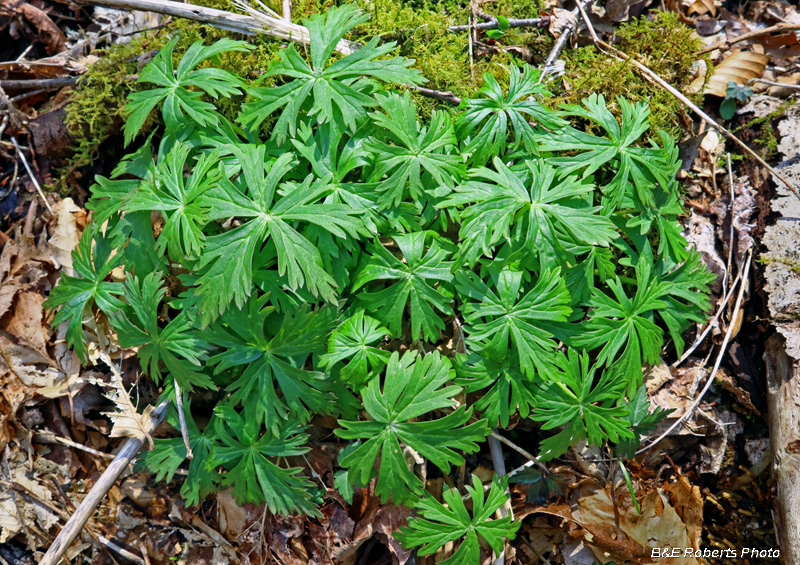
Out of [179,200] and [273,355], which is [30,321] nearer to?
[179,200]

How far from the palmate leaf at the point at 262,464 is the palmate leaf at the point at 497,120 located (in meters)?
1.74

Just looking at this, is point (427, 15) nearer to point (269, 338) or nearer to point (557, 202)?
point (557, 202)

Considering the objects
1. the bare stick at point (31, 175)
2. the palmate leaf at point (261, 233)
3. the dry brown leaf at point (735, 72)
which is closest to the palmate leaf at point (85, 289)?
the palmate leaf at point (261, 233)

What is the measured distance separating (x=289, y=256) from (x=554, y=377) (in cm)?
136

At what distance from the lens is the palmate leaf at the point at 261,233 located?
2340 mm

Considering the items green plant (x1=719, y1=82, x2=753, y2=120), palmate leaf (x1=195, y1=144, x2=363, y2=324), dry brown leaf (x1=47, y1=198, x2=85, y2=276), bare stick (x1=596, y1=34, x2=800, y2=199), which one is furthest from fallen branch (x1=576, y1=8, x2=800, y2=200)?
dry brown leaf (x1=47, y1=198, x2=85, y2=276)

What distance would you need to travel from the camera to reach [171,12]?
10.4 ft

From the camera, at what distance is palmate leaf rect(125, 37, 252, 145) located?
270 centimetres

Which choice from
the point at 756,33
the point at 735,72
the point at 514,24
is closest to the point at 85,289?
the point at 514,24

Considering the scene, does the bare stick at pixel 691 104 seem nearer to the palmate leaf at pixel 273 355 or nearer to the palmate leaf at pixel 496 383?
the palmate leaf at pixel 496 383

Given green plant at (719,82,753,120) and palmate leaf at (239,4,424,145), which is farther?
green plant at (719,82,753,120)

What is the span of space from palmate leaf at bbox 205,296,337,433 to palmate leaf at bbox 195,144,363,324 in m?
0.15

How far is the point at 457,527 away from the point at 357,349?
99 centimetres

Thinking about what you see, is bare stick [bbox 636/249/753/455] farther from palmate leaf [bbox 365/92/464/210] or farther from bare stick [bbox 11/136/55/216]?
bare stick [bbox 11/136/55/216]
